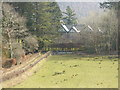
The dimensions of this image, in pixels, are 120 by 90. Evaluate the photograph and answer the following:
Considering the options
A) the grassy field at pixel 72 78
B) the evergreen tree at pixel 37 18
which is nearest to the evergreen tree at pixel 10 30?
the grassy field at pixel 72 78

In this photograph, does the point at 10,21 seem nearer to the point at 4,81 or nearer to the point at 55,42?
the point at 4,81

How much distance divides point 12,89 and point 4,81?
1.14 m

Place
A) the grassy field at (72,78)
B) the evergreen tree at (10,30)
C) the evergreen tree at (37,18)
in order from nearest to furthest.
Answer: the grassy field at (72,78) < the evergreen tree at (10,30) < the evergreen tree at (37,18)

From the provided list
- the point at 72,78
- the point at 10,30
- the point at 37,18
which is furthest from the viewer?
the point at 37,18

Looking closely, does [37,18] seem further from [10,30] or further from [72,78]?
[72,78]

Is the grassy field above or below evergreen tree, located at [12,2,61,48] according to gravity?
below

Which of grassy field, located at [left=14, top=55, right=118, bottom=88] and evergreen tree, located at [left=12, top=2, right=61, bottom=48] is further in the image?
evergreen tree, located at [left=12, top=2, right=61, bottom=48]

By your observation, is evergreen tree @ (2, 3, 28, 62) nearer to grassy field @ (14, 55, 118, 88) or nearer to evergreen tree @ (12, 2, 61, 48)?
grassy field @ (14, 55, 118, 88)

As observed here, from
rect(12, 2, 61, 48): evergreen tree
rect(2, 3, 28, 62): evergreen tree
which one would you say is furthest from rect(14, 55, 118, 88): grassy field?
rect(12, 2, 61, 48): evergreen tree

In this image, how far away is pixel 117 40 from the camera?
99.6ft

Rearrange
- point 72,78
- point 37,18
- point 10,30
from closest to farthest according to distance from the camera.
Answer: point 72,78, point 10,30, point 37,18

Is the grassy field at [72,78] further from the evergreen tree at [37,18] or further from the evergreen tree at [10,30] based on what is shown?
the evergreen tree at [37,18]

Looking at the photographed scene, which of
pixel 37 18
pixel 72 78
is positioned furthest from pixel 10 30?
pixel 72 78

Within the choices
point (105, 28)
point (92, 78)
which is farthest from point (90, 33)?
point (92, 78)
